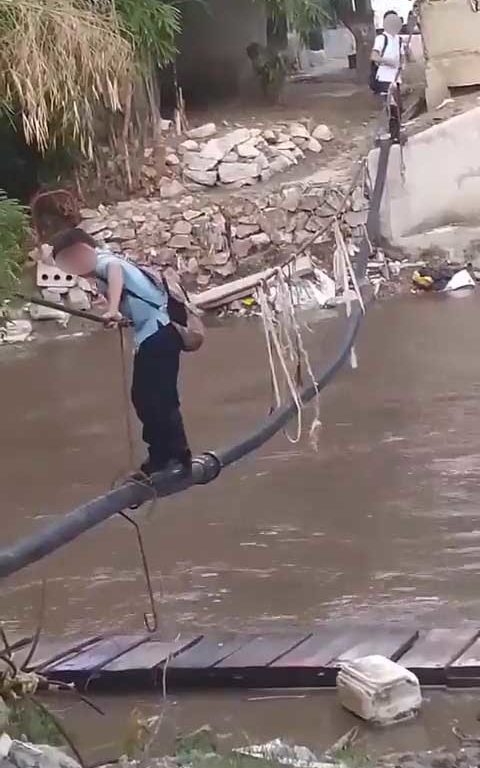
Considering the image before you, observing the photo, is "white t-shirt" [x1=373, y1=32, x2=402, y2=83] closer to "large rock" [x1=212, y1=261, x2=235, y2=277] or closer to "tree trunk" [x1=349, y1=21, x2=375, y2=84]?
"tree trunk" [x1=349, y1=21, x2=375, y2=84]

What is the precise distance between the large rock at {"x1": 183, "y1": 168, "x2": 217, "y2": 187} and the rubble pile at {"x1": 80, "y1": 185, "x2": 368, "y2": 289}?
24 cm

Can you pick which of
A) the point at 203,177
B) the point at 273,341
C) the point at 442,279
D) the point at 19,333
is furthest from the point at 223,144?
the point at 273,341

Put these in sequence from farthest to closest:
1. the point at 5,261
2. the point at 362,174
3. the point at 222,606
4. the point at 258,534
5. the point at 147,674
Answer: the point at 362,174, the point at 258,534, the point at 222,606, the point at 147,674, the point at 5,261

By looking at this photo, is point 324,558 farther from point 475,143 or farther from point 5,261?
point 475,143

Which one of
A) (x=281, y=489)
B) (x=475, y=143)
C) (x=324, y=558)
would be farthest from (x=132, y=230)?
(x=324, y=558)

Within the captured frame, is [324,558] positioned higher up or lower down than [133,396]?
lower down

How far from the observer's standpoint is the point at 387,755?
100 inches

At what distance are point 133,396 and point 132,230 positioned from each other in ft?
19.0

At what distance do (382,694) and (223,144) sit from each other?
6.70 meters

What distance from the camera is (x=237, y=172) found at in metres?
8.72

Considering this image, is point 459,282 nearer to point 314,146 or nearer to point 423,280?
point 423,280

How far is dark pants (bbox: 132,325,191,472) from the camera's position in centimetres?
258

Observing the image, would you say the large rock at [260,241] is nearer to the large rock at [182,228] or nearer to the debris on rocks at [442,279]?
the large rock at [182,228]

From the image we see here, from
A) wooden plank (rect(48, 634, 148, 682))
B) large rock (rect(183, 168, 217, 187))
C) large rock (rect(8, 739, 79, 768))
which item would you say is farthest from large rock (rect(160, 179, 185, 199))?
large rock (rect(8, 739, 79, 768))
